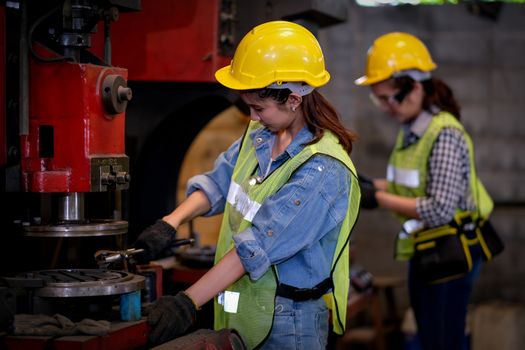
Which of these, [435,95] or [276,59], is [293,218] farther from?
[435,95]

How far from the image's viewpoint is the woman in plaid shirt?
367 cm

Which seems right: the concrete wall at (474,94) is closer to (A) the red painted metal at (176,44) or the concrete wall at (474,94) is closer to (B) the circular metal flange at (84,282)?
(A) the red painted metal at (176,44)

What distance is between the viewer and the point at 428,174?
373 cm

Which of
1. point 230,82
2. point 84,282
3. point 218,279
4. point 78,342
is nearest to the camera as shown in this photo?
point 78,342

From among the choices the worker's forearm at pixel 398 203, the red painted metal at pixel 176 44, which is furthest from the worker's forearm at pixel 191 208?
the worker's forearm at pixel 398 203

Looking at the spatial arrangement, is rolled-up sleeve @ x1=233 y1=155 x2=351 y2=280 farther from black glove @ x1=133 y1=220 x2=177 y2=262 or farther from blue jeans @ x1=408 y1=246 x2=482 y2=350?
blue jeans @ x1=408 y1=246 x2=482 y2=350

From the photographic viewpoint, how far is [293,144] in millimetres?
2561

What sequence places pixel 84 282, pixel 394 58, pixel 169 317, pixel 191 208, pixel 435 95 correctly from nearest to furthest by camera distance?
1. pixel 84 282
2. pixel 169 317
3. pixel 191 208
4. pixel 435 95
5. pixel 394 58

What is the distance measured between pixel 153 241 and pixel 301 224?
1.48 feet

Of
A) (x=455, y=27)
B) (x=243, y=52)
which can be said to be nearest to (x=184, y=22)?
(x=243, y=52)

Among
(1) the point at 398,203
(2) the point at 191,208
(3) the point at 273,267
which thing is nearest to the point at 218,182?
(2) the point at 191,208

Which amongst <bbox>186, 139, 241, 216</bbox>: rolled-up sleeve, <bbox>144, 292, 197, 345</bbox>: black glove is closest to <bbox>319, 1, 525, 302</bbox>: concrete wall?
<bbox>186, 139, 241, 216</bbox>: rolled-up sleeve

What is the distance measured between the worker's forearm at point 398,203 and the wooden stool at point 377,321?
39.7 inches

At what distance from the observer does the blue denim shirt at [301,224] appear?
241 centimetres
